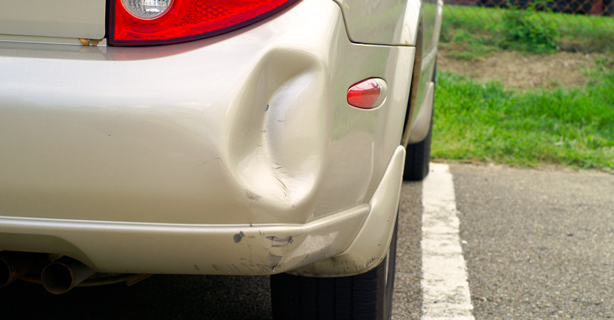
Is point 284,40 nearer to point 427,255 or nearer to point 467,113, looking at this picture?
point 427,255

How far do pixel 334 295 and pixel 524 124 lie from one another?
3495 millimetres

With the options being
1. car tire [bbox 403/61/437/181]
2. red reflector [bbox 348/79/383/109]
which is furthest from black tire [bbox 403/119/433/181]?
red reflector [bbox 348/79/383/109]

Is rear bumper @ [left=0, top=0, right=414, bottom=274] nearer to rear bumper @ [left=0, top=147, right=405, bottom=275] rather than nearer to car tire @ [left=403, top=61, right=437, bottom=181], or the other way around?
rear bumper @ [left=0, top=147, right=405, bottom=275]

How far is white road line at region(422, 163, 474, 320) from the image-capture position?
1913 millimetres

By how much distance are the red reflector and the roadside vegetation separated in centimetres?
286

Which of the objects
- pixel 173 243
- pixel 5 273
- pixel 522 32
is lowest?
pixel 522 32

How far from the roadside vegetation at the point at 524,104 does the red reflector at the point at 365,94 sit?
113 inches

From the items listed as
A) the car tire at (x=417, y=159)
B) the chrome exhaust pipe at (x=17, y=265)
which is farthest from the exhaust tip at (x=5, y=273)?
the car tire at (x=417, y=159)

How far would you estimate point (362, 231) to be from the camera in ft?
4.10

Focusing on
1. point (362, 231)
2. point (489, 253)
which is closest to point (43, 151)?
point (362, 231)

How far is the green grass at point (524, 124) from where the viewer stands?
12.7ft

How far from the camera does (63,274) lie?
1210mm

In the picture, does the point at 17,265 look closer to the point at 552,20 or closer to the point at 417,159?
the point at 417,159

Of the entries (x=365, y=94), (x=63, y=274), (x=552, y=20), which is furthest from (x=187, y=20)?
(x=552, y=20)
